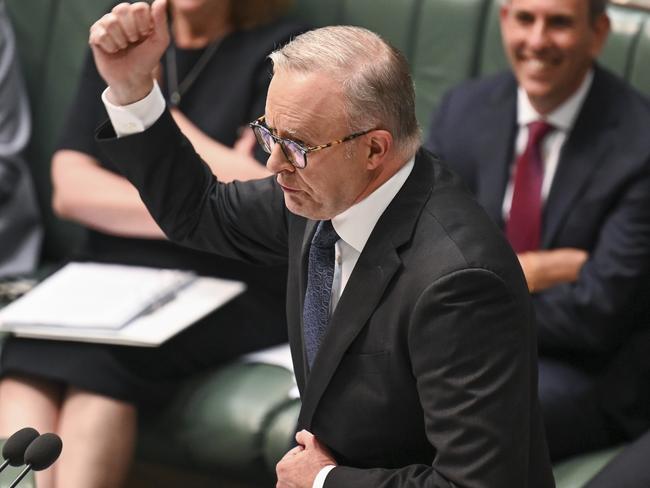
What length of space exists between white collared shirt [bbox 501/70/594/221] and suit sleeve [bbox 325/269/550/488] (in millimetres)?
1078

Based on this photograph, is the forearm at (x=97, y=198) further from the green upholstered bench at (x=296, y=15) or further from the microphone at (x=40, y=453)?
the microphone at (x=40, y=453)

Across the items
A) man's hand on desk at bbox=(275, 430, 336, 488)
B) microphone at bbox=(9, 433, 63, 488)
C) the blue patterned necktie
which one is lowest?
man's hand on desk at bbox=(275, 430, 336, 488)

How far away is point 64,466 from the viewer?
90.6 inches

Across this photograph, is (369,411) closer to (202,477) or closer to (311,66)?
(311,66)

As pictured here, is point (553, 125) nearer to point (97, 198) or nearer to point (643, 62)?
point (643, 62)

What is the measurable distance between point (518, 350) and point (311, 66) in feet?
1.47

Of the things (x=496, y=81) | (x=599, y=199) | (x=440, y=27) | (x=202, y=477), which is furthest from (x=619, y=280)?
(x=202, y=477)

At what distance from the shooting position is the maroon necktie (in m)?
2.52

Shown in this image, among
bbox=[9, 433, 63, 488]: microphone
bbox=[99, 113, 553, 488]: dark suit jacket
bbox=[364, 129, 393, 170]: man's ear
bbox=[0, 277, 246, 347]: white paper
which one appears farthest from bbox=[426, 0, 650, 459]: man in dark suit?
bbox=[9, 433, 63, 488]: microphone

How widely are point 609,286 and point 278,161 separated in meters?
1.05

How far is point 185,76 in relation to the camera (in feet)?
9.36

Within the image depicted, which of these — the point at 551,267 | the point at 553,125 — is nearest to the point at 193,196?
the point at 551,267

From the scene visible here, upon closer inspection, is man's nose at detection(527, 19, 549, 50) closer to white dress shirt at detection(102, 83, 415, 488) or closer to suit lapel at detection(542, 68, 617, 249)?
suit lapel at detection(542, 68, 617, 249)

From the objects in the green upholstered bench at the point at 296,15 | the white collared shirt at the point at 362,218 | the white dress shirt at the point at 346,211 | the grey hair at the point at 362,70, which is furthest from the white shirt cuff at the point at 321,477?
the green upholstered bench at the point at 296,15
